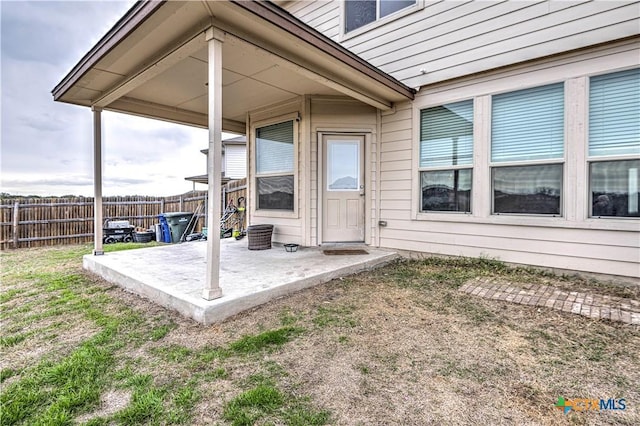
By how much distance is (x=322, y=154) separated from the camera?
17.0 ft

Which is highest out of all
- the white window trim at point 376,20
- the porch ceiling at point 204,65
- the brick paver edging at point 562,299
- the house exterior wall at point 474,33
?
the white window trim at point 376,20

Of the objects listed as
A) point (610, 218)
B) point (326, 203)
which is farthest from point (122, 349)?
point (610, 218)

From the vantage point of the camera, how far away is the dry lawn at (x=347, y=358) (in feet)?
5.13

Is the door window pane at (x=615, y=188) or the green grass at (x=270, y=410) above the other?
the door window pane at (x=615, y=188)

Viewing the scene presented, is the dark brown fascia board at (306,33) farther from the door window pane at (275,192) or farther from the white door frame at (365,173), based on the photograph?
the door window pane at (275,192)

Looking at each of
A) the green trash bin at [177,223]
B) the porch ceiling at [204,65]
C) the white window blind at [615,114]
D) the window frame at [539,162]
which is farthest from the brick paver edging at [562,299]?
the green trash bin at [177,223]

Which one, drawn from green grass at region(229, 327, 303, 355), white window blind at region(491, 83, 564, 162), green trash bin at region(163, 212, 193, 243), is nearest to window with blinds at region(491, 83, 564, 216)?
white window blind at region(491, 83, 564, 162)

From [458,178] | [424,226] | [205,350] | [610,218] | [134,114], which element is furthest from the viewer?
[134,114]

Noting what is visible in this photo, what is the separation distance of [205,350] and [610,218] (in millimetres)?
4266

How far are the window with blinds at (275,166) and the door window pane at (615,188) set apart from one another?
4033mm

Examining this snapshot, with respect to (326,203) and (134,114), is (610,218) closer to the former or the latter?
(326,203)

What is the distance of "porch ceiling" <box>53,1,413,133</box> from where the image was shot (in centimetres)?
269

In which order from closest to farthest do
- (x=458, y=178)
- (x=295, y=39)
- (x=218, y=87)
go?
(x=218, y=87) → (x=295, y=39) → (x=458, y=178)

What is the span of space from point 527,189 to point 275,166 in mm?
3879
